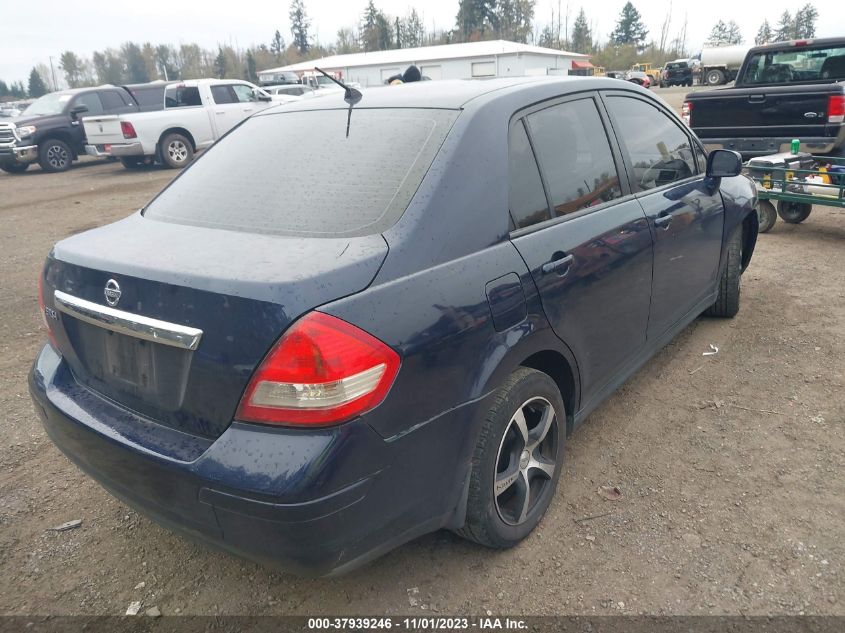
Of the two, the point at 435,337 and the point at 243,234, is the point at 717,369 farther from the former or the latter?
the point at 243,234

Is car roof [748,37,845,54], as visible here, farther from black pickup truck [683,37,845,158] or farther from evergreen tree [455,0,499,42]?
evergreen tree [455,0,499,42]

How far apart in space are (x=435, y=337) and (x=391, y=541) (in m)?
0.67

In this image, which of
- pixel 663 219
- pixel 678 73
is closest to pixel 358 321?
pixel 663 219

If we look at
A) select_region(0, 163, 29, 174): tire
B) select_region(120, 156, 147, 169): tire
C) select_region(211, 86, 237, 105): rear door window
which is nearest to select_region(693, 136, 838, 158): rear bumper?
select_region(211, 86, 237, 105): rear door window

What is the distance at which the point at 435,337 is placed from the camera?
2.00 m

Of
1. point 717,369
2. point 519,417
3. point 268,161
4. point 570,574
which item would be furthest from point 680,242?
point 268,161

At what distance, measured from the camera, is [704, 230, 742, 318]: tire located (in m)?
4.53

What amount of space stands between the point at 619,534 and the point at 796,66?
814cm

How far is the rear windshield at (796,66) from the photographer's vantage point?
7.92 m

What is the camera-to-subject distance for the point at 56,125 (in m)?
15.7

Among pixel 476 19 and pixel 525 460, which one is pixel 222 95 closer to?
pixel 525 460

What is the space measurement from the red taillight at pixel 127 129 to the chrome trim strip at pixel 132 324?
13.6 metres

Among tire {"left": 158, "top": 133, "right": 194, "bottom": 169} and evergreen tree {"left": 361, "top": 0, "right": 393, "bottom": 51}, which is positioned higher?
evergreen tree {"left": 361, "top": 0, "right": 393, "bottom": 51}

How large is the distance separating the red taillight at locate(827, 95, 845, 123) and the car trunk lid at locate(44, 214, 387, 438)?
6.96m
